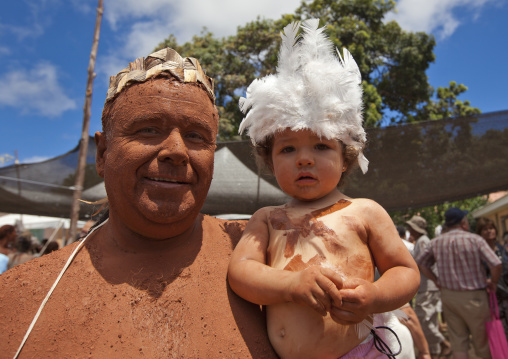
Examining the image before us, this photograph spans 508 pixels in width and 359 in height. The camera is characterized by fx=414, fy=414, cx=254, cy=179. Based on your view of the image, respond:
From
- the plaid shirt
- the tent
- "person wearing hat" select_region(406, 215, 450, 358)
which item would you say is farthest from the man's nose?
"person wearing hat" select_region(406, 215, 450, 358)

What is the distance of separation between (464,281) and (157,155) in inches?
172

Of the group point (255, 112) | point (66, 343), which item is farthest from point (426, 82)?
point (66, 343)

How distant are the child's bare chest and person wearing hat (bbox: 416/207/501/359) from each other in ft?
12.1

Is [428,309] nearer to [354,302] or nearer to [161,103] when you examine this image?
[354,302]

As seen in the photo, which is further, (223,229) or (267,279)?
(223,229)

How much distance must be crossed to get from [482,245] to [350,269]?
3.83m

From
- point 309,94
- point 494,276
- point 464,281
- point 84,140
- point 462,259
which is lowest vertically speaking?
point 464,281

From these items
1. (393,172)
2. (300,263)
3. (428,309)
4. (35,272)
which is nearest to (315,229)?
(300,263)

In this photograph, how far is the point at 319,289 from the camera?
123cm

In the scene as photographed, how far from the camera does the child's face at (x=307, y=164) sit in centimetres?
161

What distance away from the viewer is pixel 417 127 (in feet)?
15.2

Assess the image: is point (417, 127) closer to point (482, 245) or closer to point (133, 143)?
point (482, 245)

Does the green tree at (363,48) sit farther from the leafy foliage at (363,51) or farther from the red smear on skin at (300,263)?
the red smear on skin at (300,263)

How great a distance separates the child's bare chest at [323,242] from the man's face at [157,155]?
1.18 feet
